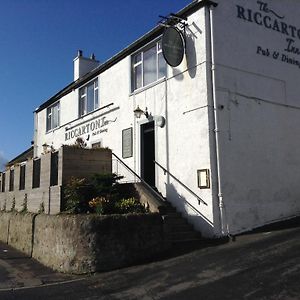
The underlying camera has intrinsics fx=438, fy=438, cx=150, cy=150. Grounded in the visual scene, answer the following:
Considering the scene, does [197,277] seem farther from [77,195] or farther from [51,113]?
[51,113]

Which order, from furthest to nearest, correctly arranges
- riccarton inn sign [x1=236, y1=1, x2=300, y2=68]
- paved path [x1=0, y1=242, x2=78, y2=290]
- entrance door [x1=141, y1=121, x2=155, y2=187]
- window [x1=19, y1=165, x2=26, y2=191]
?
window [x1=19, y1=165, x2=26, y2=191] < entrance door [x1=141, y1=121, x2=155, y2=187] < riccarton inn sign [x1=236, y1=1, x2=300, y2=68] < paved path [x1=0, y1=242, x2=78, y2=290]

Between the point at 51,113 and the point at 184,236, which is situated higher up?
the point at 51,113

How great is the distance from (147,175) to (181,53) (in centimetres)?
464

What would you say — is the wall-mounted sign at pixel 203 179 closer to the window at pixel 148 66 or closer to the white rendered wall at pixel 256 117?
the white rendered wall at pixel 256 117

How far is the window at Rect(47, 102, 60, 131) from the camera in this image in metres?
24.6

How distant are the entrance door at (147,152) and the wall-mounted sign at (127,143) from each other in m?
0.70

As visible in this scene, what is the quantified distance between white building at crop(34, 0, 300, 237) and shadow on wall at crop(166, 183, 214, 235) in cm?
3

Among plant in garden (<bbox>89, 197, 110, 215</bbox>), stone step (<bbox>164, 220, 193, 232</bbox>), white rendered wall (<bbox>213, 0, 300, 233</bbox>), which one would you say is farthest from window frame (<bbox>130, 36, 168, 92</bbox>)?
plant in garden (<bbox>89, 197, 110, 215</bbox>)

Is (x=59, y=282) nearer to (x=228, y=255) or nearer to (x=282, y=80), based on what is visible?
(x=228, y=255)

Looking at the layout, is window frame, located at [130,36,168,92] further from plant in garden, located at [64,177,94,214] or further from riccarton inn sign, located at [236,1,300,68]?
plant in garden, located at [64,177,94,214]

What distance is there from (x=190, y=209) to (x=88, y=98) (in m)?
9.75

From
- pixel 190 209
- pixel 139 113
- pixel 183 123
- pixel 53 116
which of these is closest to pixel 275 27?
pixel 183 123

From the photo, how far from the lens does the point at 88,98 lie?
21.0m

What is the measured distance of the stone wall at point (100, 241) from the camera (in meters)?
10.7
